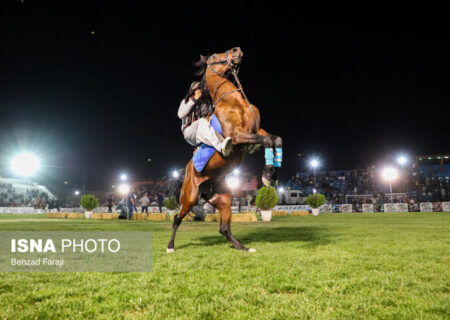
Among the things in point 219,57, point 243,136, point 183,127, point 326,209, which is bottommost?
point 326,209

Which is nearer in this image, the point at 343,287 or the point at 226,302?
the point at 226,302

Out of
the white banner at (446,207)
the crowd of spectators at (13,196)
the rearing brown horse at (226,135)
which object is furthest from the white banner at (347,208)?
the crowd of spectators at (13,196)

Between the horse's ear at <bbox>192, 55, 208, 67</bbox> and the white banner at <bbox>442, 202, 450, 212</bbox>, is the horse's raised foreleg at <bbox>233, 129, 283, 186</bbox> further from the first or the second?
the white banner at <bbox>442, 202, 450, 212</bbox>

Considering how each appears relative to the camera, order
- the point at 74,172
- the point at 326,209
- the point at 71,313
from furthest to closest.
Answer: the point at 74,172, the point at 326,209, the point at 71,313

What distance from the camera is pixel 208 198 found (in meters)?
6.18

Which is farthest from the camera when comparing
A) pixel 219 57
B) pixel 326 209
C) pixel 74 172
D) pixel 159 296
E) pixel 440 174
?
pixel 74 172

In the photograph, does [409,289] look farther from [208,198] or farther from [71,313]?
[208,198]

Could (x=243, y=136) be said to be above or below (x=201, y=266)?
above

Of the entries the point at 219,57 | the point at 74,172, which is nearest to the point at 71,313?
the point at 219,57

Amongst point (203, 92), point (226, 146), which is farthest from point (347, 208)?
point (226, 146)

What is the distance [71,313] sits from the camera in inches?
92.7

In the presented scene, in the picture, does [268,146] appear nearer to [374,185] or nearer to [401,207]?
[401,207]

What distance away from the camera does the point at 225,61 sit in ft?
19.0

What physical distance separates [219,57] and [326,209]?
1093 inches
